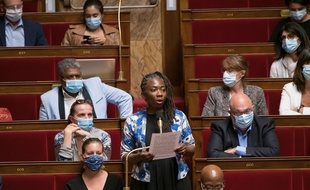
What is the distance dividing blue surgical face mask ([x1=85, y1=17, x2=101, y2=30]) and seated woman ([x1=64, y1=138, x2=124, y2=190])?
3.11 ft

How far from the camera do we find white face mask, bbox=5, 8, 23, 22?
10.2 ft

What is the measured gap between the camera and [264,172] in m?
2.23

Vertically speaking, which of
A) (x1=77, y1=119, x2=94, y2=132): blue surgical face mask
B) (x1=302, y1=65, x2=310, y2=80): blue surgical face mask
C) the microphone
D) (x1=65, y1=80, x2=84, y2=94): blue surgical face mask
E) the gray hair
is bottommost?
(x1=77, y1=119, x2=94, y2=132): blue surgical face mask

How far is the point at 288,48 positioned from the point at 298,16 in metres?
0.26

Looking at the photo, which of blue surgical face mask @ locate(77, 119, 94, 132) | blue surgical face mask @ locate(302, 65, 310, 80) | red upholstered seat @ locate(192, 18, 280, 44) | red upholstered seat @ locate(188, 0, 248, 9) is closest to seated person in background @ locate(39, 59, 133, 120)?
blue surgical face mask @ locate(77, 119, 94, 132)

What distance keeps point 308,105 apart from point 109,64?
655 millimetres

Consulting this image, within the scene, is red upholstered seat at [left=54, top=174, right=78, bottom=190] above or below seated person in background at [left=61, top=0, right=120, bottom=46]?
below

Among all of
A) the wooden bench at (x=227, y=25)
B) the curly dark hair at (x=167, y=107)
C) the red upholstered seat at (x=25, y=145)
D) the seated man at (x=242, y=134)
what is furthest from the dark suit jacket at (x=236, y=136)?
the wooden bench at (x=227, y=25)

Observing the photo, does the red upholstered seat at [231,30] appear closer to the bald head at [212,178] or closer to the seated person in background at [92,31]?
the seated person in background at [92,31]

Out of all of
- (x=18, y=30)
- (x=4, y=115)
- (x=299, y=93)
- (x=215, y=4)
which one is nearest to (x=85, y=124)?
(x=4, y=115)

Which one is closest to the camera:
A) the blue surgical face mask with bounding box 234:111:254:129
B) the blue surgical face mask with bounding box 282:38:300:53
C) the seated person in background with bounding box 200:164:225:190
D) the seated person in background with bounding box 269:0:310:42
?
A: the seated person in background with bounding box 200:164:225:190

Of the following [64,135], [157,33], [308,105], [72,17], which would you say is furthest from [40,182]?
[157,33]

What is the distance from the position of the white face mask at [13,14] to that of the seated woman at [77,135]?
801 millimetres

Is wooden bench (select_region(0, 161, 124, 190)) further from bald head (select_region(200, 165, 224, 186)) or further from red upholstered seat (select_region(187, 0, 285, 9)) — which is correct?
red upholstered seat (select_region(187, 0, 285, 9))
